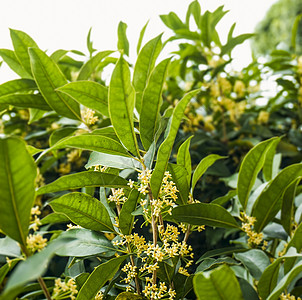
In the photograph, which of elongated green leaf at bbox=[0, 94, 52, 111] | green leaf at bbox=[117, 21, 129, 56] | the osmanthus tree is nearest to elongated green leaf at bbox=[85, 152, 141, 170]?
the osmanthus tree

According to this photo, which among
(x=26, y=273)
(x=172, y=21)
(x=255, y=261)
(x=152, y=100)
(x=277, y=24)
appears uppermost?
(x=277, y=24)

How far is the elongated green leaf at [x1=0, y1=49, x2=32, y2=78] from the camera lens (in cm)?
99

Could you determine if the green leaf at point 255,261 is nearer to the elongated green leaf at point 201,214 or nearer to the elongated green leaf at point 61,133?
the elongated green leaf at point 201,214

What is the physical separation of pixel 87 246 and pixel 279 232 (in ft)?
1.77

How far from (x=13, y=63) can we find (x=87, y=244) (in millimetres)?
657

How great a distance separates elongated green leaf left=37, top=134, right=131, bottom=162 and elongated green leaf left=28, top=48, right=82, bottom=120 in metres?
0.21

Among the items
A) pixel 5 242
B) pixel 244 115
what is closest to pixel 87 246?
pixel 5 242

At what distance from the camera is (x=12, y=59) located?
101 centimetres

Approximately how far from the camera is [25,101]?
891 millimetres

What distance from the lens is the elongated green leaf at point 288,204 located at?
740 millimetres

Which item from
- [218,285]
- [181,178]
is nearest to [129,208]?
[181,178]

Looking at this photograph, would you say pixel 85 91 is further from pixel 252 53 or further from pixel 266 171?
pixel 252 53

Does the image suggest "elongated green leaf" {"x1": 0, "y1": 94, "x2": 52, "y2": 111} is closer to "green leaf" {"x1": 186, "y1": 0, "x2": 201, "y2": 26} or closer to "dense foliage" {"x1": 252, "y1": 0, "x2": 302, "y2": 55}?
"green leaf" {"x1": 186, "y1": 0, "x2": 201, "y2": 26}

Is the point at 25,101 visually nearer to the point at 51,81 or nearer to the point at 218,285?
the point at 51,81
